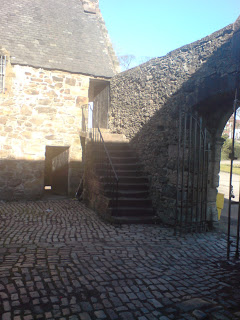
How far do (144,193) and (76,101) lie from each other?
447 cm

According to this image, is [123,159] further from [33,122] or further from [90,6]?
[90,6]

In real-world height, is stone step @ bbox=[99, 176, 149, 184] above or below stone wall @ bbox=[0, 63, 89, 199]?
below

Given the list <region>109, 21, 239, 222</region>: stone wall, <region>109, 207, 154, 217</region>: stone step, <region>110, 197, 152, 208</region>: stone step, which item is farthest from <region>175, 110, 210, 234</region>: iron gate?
<region>110, 197, 152, 208</region>: stone step

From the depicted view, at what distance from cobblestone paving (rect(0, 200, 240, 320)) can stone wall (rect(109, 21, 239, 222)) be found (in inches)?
53.2

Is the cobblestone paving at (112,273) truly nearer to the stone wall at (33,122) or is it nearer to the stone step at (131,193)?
the stone step at (131,193)

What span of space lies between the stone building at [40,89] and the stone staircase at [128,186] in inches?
82.1

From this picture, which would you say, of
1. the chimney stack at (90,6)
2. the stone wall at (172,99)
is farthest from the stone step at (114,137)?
the chimney stack at (90,6)

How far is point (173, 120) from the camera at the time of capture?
246 inches

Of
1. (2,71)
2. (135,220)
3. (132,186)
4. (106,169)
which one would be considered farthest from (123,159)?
(2,71)

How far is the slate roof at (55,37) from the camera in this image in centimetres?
936

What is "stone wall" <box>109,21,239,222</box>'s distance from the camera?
207 inches

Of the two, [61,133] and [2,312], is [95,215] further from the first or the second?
[2,312]

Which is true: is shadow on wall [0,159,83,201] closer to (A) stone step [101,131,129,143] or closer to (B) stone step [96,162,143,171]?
(A) stone step [101,131,129,143]

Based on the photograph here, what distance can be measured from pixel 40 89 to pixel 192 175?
5.77 meters
